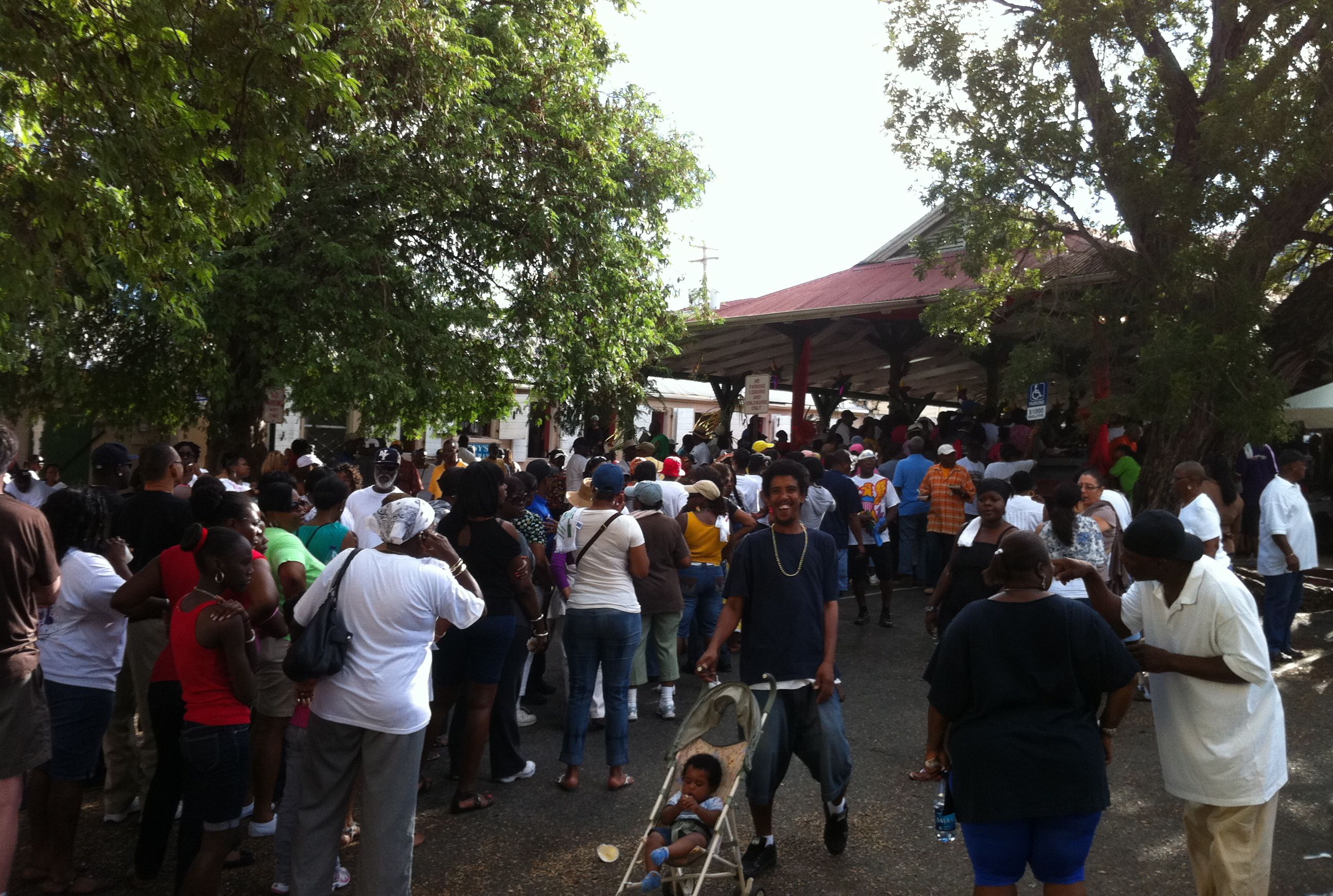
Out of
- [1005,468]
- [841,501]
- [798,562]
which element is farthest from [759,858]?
[1005,468]

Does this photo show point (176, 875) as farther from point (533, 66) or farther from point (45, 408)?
point (45, 408)

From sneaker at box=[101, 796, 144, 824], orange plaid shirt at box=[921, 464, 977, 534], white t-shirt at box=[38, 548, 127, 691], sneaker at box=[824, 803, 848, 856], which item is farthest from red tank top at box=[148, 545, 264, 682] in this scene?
orange plaid shirt at box=[921, 464, 977, 534]

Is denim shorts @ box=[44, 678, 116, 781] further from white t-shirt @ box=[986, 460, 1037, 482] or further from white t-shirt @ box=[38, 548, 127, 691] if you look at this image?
white t-shirt @ box=[986, 460, 1037, 482]

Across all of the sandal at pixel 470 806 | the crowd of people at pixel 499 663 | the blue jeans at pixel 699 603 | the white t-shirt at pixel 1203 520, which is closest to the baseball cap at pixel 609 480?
the crowd of people at pixel 499 663

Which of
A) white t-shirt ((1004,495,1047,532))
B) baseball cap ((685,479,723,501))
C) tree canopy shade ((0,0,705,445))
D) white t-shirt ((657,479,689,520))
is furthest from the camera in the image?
tree canopy shade ((0,0,705,445))

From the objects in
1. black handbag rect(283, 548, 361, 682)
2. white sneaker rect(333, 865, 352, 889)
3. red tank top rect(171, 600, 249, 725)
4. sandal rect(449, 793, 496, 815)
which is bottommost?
white sneaker rect(333, 865, 352, 889)

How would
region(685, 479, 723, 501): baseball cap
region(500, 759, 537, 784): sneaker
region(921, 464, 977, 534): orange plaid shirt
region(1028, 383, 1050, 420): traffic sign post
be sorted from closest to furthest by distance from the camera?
region(500, 759, 537, 784): sneaker
region(685, 479, 723, 501): baseball cap
region(921, 464, 977, 534): orange plaid shirt
region(1028, 383, 1050, 420): traffic sign post

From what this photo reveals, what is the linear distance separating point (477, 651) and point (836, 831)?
6.57ft

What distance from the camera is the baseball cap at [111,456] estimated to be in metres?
5.57

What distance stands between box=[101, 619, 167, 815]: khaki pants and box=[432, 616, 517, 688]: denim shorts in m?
1.36

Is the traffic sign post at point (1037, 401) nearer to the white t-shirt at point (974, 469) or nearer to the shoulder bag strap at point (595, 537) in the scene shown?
the white t-shirt at point (974, 469)

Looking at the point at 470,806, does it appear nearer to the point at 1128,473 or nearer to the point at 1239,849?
the point at 1239,849

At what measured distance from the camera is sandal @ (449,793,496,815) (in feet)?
18.1

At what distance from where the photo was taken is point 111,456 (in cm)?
564
